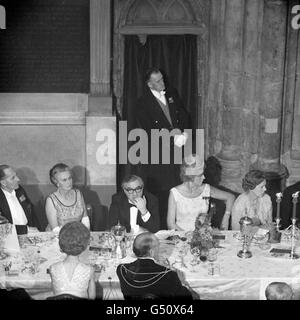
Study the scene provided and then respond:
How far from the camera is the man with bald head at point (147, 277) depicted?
591 cm

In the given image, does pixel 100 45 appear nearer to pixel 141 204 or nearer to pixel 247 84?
pixel 247 84

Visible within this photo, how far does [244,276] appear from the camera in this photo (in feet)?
20.4

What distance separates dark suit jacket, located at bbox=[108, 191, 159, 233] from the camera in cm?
719

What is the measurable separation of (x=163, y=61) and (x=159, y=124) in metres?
0.75

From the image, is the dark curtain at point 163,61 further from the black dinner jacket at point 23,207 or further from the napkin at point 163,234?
the napkin at point 163,234

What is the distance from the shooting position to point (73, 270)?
592 cm

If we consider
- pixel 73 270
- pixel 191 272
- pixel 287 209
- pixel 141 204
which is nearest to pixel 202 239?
pixel 191 272

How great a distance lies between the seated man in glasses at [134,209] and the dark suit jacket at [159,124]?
1864 millimetres

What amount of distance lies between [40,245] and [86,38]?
331 centimetres

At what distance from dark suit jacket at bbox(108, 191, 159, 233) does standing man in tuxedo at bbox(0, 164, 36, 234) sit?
2.44 feet

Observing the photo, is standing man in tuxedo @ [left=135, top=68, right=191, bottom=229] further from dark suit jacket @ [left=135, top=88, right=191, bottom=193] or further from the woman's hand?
the woman's hand
